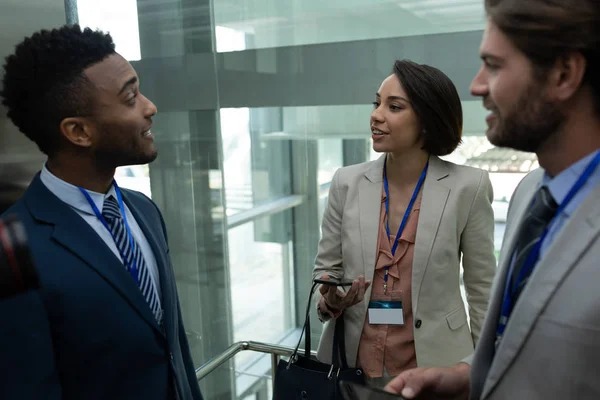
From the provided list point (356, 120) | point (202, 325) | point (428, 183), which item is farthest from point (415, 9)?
point (202, 325)

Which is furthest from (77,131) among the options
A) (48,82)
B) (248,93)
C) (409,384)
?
(248,93)

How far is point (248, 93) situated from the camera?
3.90 m

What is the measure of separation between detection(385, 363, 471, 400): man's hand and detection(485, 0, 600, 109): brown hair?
2.48 feet

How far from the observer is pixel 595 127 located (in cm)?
112

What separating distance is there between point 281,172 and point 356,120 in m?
1.24

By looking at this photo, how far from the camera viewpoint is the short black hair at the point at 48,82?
5.25 ft

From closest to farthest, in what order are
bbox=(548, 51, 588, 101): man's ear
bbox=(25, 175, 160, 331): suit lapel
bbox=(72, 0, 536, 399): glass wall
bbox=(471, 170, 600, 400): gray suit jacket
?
1. bbox=(471, 170, 600, 400): gray suit jacket
2. bbox=(548, 51, 588, 101): man's ear
3. bbox=(25, 175, 160, 331): suit lapel
4. bbox=(72, 0, 536, 399): glass wall

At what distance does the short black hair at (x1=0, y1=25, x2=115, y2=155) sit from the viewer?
1602 mm

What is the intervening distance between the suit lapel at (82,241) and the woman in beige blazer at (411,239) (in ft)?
3.14

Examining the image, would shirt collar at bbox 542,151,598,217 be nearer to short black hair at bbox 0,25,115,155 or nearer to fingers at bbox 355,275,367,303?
fingers at bbox 355,275,367,303

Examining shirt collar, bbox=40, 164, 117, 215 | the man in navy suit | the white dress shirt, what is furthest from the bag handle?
shirt collar, bbox=40, 164, 117, 215

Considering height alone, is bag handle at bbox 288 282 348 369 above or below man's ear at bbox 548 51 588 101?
below

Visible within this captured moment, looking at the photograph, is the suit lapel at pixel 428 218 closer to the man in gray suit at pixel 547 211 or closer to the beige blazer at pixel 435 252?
the beige blazer at pixel 435 252

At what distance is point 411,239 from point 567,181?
119 centimetres
